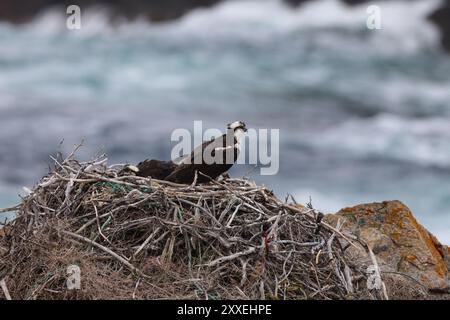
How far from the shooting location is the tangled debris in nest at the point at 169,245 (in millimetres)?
7395

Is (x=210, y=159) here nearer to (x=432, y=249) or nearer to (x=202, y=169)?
(x=202, y=169)

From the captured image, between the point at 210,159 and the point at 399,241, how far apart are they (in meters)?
3.13

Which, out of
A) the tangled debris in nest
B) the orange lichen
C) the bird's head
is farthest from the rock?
the bird's head

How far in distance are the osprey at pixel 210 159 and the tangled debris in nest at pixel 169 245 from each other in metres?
0.27

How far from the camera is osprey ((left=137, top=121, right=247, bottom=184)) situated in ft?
28.0

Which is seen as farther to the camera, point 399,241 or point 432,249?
point 432,249

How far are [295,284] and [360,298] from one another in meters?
0.68

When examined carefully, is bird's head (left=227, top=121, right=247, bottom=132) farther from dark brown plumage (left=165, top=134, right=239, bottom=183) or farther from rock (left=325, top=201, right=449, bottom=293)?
rock (left=325, top=201, right=449, bottom=293)

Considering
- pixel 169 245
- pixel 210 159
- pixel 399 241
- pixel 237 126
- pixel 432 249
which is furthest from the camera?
pixel 432 249

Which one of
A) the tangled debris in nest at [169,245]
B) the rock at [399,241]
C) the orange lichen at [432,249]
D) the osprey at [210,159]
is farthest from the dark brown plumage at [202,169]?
the orange lichen at [432,249]

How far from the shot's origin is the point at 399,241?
1020 centimetres

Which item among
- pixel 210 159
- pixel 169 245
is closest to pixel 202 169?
pixel 210 159

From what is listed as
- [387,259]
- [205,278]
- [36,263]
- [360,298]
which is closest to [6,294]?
[36,263]

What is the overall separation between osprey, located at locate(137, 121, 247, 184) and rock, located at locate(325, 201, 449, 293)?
207 cm
